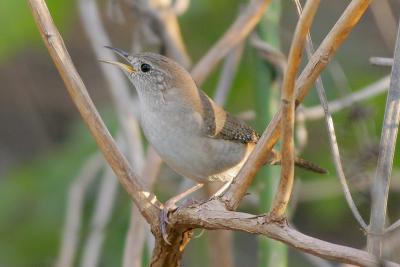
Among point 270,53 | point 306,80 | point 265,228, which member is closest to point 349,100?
point 270,53

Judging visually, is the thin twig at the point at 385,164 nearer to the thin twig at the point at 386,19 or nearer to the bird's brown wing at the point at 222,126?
the bird's brown wing at the point at 222,126

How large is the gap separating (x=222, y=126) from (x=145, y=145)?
4.27 feet

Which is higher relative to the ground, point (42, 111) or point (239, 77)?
point (42, 111)

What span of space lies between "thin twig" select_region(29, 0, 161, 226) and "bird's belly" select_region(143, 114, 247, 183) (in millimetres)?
752

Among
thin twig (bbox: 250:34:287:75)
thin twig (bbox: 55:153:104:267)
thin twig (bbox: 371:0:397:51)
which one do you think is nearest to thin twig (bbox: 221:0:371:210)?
thin twig (bbox: 250:34:287:75)

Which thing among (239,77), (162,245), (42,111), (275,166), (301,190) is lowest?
(162,245)

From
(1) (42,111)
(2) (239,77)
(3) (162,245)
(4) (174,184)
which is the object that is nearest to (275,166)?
(3) (162,245)

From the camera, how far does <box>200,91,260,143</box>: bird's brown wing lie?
9.97 feet

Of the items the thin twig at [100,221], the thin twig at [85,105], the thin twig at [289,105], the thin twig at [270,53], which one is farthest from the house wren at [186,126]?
the thin twig at [289,105]

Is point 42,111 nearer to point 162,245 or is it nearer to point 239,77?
point 239,77

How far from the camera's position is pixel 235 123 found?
315cm

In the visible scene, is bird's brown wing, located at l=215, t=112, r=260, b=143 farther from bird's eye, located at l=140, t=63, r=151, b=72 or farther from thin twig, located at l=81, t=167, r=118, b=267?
thin twig, located at l=81, t=167, r=118, b=267

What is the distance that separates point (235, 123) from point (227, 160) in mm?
177

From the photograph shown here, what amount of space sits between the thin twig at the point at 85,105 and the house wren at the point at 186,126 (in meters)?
0.76
